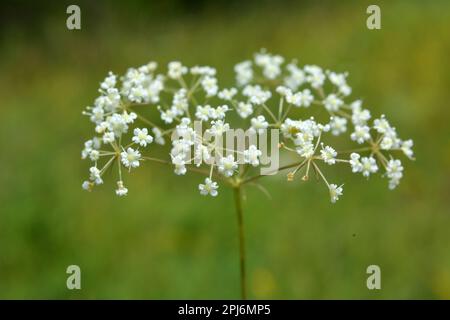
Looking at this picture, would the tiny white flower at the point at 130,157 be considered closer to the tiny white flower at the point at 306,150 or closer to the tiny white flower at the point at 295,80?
the tiny white flower at the point at 306,150

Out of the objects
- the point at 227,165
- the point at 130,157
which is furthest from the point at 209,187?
the point at 130,157

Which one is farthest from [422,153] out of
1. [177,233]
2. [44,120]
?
[44,120]

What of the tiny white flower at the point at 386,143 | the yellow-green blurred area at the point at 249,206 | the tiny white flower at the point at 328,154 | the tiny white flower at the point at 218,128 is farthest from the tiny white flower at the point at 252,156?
the yellow-green blurred area at the point at 249,206

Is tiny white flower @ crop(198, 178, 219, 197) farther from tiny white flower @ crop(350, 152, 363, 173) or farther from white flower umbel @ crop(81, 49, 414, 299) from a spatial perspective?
tiny white flower @ crop(350, 152, 363, 173)

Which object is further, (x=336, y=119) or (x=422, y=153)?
(x=422, y=153)

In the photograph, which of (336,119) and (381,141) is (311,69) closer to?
(336,119)

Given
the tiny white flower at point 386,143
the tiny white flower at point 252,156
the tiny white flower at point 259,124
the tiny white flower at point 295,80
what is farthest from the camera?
the tiny white flower at point 295,80

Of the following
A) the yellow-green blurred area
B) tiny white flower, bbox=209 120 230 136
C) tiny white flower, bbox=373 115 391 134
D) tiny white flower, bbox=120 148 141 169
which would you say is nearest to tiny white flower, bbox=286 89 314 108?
tiny white flower, bbox=373 115 391 134
